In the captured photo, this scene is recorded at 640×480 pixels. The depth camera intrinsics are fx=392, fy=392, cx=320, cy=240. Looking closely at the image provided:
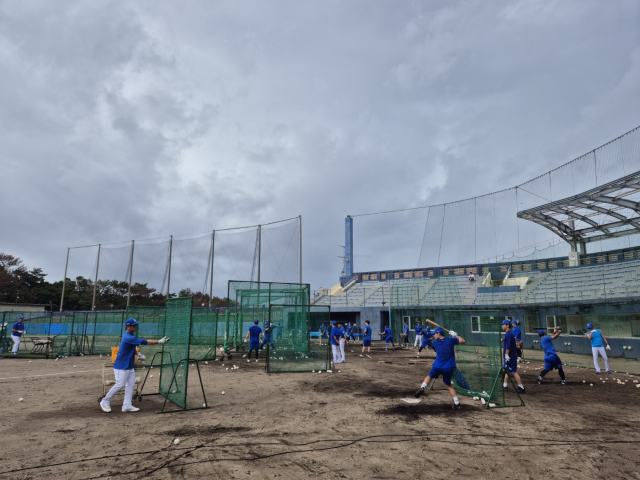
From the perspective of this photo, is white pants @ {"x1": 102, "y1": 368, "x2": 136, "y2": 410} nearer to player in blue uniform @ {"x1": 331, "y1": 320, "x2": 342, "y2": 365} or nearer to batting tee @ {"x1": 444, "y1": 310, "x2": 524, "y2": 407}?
batting tee @ {"x1": 444, "y1": 310, "x2": 524, "y2": 407}

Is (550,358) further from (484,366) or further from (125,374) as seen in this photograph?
(125,374)

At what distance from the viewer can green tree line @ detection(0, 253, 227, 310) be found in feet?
157

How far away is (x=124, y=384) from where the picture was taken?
773 centimetres

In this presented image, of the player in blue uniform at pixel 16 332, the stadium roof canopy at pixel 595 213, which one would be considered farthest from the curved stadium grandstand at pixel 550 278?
the player in blue uniform at pixel 16 332

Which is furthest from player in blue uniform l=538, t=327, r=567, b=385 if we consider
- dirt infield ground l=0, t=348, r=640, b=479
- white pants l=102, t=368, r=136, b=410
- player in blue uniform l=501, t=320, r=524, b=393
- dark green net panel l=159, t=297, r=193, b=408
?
white pants l=102, t=368, r=136, b=410

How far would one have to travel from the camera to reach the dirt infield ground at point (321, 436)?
4.76m

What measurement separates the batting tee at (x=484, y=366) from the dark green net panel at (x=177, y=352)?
6.04 meters

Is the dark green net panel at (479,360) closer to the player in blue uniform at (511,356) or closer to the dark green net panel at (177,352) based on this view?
the player in blue uniform at (511,356)

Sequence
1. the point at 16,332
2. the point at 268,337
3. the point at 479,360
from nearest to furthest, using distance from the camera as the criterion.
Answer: the point at 479,360 → the point at 268,337 → the point at 16,332

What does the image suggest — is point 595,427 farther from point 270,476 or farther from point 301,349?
point 301,349

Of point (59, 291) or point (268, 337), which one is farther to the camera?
point (59, 291)

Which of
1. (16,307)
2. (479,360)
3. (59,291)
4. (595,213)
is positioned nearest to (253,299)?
(479,360)

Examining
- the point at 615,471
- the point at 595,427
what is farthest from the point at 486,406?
the point at 615,471

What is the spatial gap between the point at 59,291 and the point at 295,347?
49.9 metres
